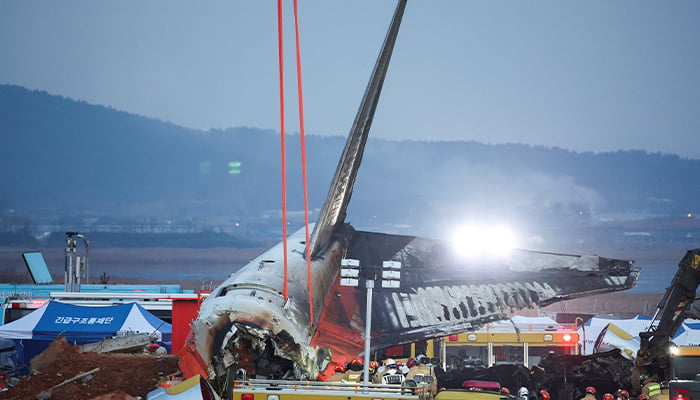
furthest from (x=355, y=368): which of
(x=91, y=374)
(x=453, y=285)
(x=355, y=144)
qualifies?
(x=453, y=285)

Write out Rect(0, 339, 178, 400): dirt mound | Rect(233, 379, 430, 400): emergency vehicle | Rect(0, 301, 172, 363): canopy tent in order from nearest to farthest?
Rect(233, 379, 430, 400): emergency vehicle → Rect(0, 339, 178, 400): dirt mound → Rect(0, 301, 172, 363): canopy tent

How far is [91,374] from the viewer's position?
18734 millimetres

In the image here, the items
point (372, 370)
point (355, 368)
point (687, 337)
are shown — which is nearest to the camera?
point (372, 370)

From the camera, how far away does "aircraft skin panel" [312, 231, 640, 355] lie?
941 inches

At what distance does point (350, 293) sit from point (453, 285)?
3.86 metres

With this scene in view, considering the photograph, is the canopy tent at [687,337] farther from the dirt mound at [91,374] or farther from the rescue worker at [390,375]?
the dirt mound at [91,374]

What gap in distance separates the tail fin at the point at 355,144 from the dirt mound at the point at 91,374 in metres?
5.69

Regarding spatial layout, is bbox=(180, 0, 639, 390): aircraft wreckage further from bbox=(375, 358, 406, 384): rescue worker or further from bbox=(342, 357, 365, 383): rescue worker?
bbox=(375, 358, 406, 384): rescue worker

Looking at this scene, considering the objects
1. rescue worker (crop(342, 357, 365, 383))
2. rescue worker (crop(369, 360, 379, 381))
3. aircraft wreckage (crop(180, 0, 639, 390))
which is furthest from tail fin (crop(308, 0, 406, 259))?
rescue worker (crop(369, 360, 379, 381))

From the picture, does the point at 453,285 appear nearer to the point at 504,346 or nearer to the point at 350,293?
the point at 504,346

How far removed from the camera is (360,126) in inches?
979

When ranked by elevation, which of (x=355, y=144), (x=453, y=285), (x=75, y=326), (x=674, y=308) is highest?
(x=355, y=144)

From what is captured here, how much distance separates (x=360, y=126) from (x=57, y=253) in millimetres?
152103

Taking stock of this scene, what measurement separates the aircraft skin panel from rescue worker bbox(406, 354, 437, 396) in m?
1.49
